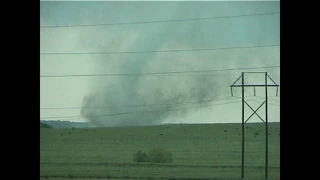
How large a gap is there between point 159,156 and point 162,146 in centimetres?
113

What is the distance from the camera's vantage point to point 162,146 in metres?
18.3

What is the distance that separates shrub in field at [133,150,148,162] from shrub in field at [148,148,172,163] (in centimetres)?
16

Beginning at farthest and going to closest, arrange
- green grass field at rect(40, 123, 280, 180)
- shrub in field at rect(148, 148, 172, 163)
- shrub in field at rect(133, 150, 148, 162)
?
shrub in field at rect(133, 150, 148, 162)
shrub in field at rect(148, 148, 172, 163)
green grass field at rect(40, 123, 280, 180)

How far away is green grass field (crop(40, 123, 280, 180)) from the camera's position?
1570cm

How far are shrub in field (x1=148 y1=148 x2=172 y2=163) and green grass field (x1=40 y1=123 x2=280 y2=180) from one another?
0.67 ft

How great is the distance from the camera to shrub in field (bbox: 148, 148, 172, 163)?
656 inches

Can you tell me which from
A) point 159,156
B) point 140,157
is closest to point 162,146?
point 159,156

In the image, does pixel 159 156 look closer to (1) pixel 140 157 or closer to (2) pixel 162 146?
(1) pixel 140 157

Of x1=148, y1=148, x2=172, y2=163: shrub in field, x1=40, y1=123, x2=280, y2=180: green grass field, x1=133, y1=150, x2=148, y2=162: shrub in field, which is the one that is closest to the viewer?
x1=40, y1=123, x2=280, y2=180: green grass field

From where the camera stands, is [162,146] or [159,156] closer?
[159,156]

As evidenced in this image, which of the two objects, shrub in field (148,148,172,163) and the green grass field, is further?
shrub in field (148,148,172,163)

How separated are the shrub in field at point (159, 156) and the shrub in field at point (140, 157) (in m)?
0.16
